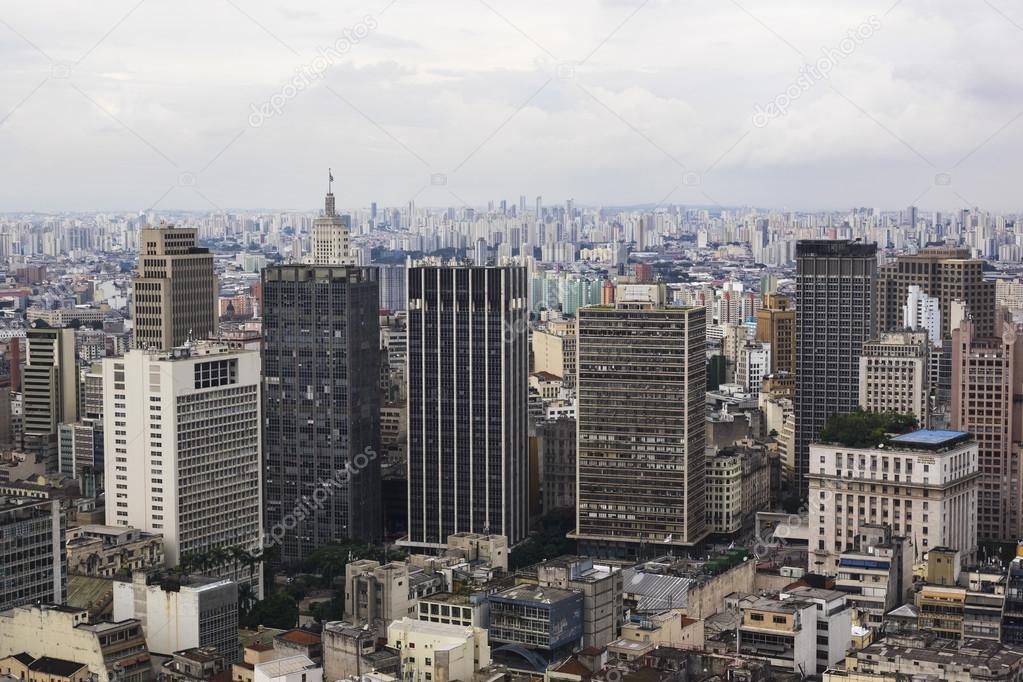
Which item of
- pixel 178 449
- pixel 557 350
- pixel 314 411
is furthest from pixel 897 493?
pixel 557 350

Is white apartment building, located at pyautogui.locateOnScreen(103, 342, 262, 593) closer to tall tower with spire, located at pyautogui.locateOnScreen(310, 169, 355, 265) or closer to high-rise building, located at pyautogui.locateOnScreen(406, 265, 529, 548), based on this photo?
high-rise building, located at pyautogui.locateOnScreen(406, 265, 529, 548)

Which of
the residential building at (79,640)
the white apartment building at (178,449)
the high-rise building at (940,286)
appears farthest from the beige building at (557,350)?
the residential building at (79,640)

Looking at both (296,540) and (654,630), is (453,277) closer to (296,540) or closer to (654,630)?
(296,540)

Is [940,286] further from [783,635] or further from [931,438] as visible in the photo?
[783,635]

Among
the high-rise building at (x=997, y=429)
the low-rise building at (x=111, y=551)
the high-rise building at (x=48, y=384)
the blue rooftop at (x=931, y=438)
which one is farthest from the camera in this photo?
the high-rise building at (x=48, y=384)

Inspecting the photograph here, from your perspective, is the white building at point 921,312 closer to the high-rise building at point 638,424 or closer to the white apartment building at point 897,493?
the high-rise building at point 638,424
